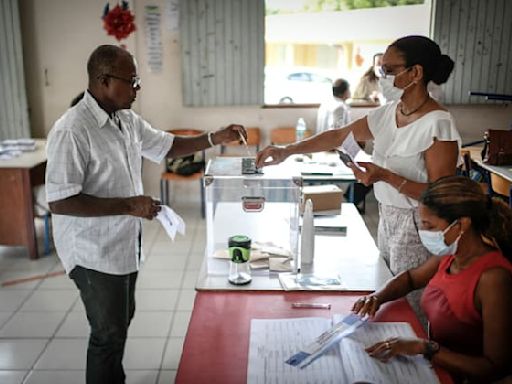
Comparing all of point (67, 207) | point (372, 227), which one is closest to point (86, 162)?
point (67, 207)

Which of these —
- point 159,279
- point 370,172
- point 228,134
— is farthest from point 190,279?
point 370,172

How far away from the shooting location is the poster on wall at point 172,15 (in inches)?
212

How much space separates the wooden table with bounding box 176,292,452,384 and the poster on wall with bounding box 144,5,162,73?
4.22 metres

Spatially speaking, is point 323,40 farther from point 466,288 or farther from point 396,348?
point 396,348

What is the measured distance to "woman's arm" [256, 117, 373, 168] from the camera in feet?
7.20

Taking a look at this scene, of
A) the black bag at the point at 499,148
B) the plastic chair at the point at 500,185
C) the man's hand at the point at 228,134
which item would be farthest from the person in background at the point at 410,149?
the black bag at the point at 499,148

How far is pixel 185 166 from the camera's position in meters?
5.26

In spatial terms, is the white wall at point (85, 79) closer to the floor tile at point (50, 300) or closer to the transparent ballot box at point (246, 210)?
the floor tile at point (50, 300)

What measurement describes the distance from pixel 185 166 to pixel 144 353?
2.65 meters

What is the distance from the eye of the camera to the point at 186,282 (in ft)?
12.4

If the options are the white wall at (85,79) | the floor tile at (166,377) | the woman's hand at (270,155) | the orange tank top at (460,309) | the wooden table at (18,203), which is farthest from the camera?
the white wall at (85,79)

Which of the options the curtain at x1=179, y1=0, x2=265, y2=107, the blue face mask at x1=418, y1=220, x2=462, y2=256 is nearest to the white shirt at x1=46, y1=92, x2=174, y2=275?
the blue face mask at x1=418, y1=220, x2=462, y2=256

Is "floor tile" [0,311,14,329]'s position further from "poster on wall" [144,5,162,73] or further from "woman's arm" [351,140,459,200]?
"poster on wall" [144,5,162,73]

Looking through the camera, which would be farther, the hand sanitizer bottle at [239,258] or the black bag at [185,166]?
the black bag at [185,166]
